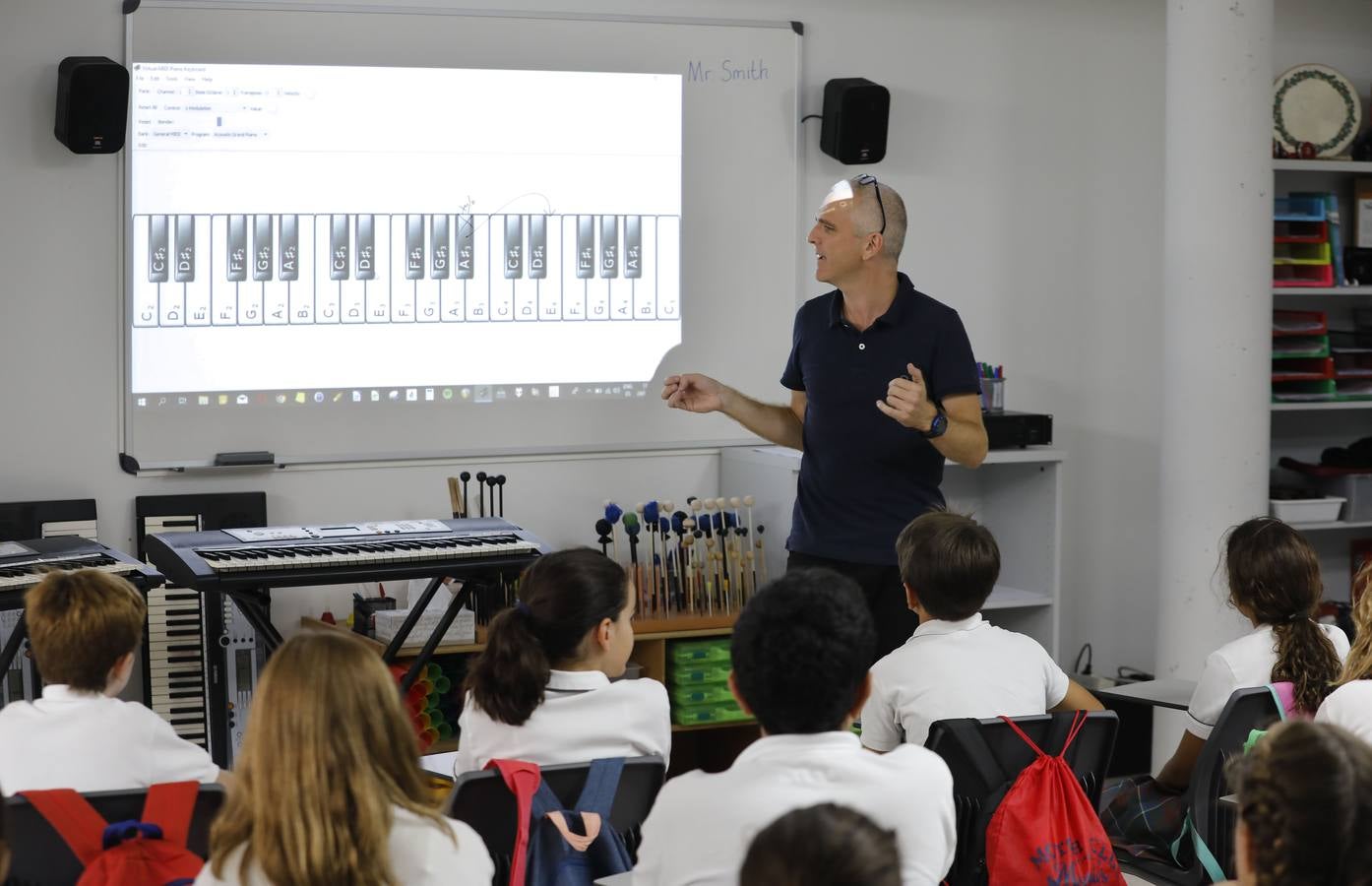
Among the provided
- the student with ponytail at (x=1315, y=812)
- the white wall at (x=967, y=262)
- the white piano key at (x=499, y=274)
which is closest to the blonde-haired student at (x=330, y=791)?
the student with ponytail at (x=1315, y=812)

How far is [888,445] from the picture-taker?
10.9 ft

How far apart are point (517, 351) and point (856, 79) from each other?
1.36 metres

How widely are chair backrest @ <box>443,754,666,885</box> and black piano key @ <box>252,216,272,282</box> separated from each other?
8.45ft

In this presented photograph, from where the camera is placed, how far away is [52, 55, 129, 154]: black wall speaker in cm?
385

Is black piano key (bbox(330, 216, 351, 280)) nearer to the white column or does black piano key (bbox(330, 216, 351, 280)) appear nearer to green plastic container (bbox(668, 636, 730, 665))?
green plastic container (bbox(668, 636, 730, 665))

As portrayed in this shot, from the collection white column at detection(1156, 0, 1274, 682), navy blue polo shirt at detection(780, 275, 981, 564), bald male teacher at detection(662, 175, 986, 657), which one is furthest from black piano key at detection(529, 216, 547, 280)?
white column at detection(1156, 0, 1274, 682)

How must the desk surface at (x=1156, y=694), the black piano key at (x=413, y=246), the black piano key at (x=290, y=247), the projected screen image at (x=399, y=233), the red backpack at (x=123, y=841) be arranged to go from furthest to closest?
the black piano key at (x=413, y=246)
the black piano key at (x=290, y=247)
the projected screen image at (x=399, y=233)
the desk surface at (x=1156, y=694)
the red backpack at (x=123, y=841)

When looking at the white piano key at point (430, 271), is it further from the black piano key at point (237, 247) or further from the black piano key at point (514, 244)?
the black piano key at point (237, 247)

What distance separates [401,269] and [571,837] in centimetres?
266

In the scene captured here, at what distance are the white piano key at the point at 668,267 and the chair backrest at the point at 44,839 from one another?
9.56 feet

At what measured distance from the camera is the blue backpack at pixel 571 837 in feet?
6.61

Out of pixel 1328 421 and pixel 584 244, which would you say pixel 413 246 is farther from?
pixel 1328 421

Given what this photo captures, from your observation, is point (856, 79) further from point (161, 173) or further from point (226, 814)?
point (226, 814)

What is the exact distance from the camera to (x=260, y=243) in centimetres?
424
